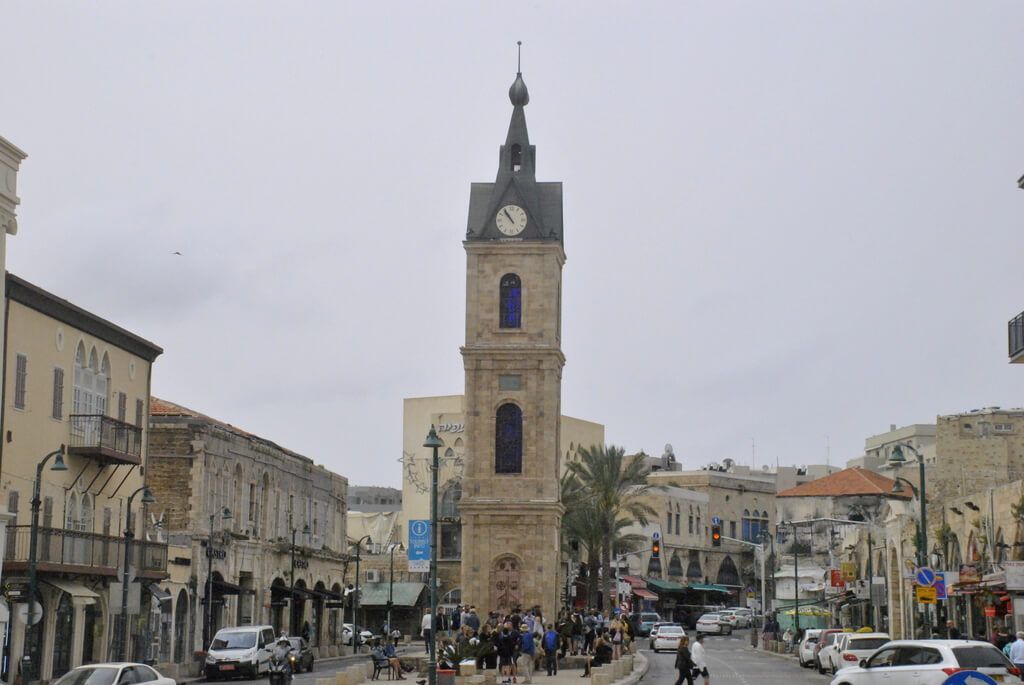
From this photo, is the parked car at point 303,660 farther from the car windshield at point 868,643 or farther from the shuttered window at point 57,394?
the car windshield at point 868,643

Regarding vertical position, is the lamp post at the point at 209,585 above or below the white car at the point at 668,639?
above

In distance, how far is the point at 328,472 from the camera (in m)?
74.7

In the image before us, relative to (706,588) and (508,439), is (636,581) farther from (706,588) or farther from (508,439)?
(508,439)

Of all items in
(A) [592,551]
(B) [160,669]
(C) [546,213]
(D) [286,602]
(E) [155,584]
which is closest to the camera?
(B) [160,669]

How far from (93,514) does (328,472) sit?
30.5m

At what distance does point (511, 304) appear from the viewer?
69.0 meters

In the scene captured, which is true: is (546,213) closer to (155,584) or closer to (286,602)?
(286,602)

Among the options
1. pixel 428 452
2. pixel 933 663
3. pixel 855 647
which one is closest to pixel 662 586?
pixel 428 452

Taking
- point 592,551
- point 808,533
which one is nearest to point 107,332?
point 592,551

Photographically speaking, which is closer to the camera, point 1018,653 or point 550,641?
point 1018,653

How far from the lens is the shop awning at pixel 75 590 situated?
3978 centimetres

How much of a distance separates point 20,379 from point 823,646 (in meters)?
25.4

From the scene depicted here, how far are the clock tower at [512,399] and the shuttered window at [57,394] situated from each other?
2778 centimetres

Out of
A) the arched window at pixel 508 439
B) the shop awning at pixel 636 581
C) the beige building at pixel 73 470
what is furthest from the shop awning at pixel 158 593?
the shop awning at pixel 636 581
